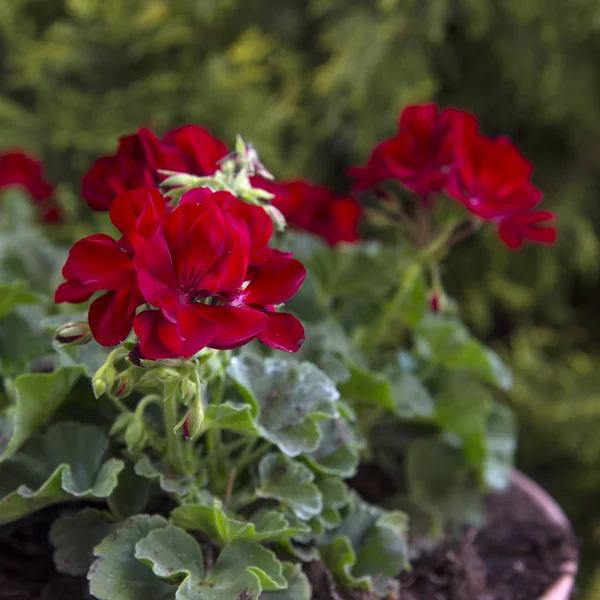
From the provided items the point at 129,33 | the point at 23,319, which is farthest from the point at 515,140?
the point at 23,319

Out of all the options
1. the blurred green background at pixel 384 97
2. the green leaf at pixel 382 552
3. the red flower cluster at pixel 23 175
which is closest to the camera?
the green leaf at pixel 382 552

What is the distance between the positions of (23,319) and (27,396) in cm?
18

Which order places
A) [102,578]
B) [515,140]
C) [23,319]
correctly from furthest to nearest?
[515,140], [23,319], [102,578]

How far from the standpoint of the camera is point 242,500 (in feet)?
1.91

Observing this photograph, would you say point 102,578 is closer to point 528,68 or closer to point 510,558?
point 510,558

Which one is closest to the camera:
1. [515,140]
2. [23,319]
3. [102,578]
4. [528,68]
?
[102,578]

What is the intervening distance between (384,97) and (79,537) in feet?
4.06

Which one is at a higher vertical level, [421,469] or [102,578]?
[102,578]

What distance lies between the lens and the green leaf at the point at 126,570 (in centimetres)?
49

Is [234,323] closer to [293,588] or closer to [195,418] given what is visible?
[195,418]

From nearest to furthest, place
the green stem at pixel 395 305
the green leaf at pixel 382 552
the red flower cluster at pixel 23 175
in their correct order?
the green leaf at pixel 382 552
the green stem at pixel 395 305
the red flower cluster at pixel 23 175

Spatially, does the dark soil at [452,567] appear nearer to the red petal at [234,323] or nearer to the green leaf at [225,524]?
the green leaf at [225,524]

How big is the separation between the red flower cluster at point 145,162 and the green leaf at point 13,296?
6.2 inches

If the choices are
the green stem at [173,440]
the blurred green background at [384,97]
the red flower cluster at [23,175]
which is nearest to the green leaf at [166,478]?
the green stem at [173,440]
